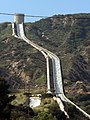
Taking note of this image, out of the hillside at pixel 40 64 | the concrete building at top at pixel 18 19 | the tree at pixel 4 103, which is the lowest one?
the tree at pixel 4 103

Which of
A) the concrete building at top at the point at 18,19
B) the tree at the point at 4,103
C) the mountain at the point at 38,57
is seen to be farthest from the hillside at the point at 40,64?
the tree at the point at 4,103

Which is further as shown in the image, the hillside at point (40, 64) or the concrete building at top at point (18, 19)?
the concrete building at top at point (18, 19)

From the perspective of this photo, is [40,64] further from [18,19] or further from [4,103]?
[4,103]

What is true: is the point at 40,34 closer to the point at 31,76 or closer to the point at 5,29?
the point at 5,29

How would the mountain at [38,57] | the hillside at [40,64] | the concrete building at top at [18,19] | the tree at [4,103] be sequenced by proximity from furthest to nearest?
1. the concrete building at top at [18,19]
2. the mountain at [38,57]
3. the hillside at [40,64]
4. the tree at [4,103]

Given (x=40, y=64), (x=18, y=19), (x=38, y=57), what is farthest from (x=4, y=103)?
(x=18, y=19)

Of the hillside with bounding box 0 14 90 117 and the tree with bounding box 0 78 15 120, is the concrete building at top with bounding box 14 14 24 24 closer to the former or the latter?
the hillside with bounding box 0 14 90 117

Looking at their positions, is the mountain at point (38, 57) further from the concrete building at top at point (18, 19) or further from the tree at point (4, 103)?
the tree at point (4, 103)

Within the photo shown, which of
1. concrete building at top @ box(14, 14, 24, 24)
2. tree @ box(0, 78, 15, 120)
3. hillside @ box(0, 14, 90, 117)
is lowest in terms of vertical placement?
tree @ box(0, 78, 15, 120)

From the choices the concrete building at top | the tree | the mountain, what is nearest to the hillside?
the mountain

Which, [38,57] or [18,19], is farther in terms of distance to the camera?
[18,19]

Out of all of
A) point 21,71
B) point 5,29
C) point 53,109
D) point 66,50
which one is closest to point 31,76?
point 21,71
